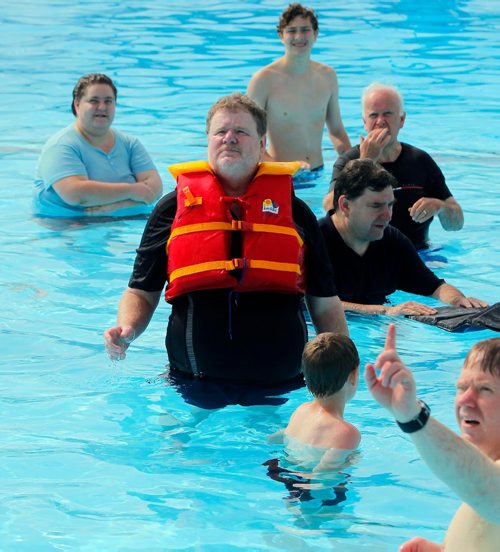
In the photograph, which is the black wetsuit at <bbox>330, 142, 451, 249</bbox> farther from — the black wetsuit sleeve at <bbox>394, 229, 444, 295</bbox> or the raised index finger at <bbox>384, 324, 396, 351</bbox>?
the raised index finger at <bbox>384, 324, 396, 351</bbox>

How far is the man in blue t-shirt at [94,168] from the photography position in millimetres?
8477

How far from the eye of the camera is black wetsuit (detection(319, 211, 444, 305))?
645 centimetres

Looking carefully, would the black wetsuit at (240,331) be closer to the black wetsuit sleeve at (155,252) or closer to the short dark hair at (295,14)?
the black wetsuit sleeve at (155,252)

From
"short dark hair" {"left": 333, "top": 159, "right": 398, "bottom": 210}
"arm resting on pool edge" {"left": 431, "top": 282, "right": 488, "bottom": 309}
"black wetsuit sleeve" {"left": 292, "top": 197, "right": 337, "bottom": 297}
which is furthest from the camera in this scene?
"arm resting on pool edge" {"left": 431, "top": 282, "right": 488, "bottom": 309}

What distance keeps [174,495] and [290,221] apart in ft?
4.18

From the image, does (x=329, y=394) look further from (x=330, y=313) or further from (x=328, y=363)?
(x=330, y=313)

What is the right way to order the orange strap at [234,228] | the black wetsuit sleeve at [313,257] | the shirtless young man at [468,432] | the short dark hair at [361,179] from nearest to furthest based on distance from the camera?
the shirtless young man at [468,432]
the orange strap at [234,228]
the black wetsuit sleeve at [313,257]
the short dark hair at [361,179]

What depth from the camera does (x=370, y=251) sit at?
6.49 m

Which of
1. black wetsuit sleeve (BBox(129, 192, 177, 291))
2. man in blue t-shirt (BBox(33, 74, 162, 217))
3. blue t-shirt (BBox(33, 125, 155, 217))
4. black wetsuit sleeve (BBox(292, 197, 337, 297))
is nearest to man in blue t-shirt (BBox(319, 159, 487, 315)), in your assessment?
black wetsuit sleeve (BBox(292, 197, 337, 297))

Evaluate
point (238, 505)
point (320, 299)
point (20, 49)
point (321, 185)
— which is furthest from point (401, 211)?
point (20, 49)

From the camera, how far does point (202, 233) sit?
16.1 feet

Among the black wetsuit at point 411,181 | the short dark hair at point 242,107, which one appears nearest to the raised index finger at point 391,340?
the short dark hair at point 242,107

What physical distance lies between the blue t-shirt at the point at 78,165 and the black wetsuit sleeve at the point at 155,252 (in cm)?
353

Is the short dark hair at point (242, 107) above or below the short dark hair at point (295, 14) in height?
below
